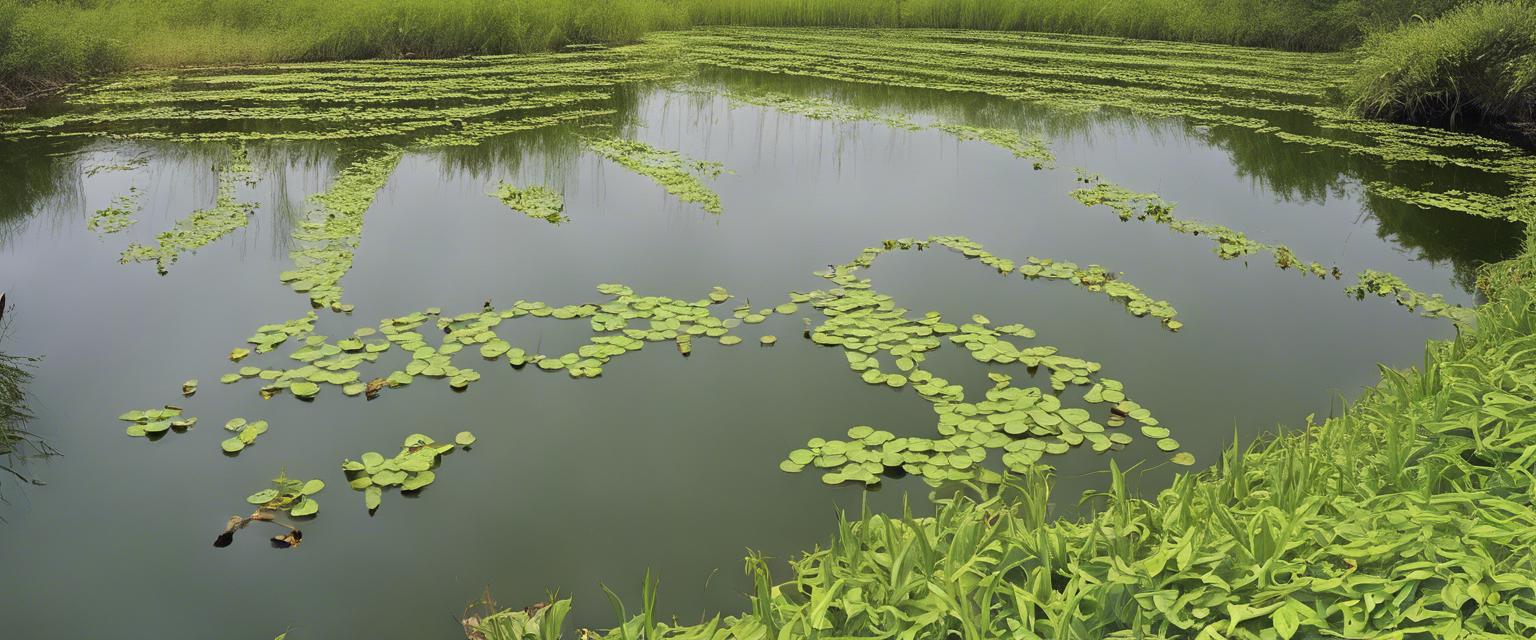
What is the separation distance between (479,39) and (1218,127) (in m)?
8.51

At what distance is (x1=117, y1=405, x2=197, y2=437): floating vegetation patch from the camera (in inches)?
108

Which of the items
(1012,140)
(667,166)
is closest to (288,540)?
(667,166)

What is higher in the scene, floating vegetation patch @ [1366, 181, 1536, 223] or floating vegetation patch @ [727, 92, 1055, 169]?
floating vegetation patch @ [727, 92, 1055, 169]

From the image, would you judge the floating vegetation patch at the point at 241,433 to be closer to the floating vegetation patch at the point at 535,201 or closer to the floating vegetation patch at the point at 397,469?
the floating vegetation patch at the point at 397,469

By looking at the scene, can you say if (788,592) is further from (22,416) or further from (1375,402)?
(22,416)

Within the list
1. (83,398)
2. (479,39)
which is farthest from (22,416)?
(479,39)

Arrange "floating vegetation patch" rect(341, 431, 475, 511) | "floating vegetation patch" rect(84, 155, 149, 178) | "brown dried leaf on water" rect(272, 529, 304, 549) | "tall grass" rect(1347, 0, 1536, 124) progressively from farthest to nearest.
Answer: "tall grass" rect(1347, 0, 1536, 124)
"floating vegetation patch" rect(84, 155, 149, 178)
"floating vegetation patch" rect(341, 431, 475, 511)
"brown dried leaf on water" rect(272, 529, 304, 549)

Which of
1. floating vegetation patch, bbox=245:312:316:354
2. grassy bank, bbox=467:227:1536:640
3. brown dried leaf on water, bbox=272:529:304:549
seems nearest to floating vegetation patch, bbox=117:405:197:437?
floating vegetation patch, bbox=245:312:316:354

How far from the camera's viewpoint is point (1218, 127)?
7590 millimetres

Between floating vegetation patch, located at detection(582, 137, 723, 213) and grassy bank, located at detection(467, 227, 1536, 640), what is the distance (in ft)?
12.0

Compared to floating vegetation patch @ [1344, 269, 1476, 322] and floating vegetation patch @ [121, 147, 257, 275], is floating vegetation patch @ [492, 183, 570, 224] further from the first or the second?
floating vegetation patch @ [1344, 269, 1476, 322]

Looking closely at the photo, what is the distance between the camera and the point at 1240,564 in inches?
60.3

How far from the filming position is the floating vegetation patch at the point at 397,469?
2.50 m

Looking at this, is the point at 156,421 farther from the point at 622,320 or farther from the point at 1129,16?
the point at 1129,16
